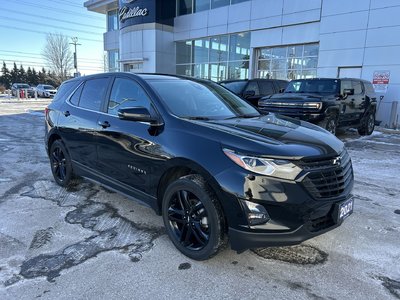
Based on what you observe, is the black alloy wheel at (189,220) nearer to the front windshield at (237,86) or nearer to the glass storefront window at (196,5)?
the front windshield at (237,86)

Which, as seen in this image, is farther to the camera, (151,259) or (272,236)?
(151,259)

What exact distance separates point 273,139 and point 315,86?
810 cm

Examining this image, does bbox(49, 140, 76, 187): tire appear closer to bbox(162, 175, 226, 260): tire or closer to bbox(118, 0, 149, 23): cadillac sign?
bbox(162, 175, 226, 260): tire

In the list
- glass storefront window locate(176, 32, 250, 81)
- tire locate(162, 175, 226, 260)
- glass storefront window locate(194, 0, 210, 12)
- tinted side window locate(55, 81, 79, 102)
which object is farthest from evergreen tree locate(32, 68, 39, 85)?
tire locate(162, 175, 226, 260)

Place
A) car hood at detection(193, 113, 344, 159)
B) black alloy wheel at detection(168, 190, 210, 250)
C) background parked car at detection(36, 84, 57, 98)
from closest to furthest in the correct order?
car hood at detection(193, 113, 344, 159)
black alloy wheel at detection(168, 190, 210, 250)
background parked car at detection(36, 84, 57, 98)

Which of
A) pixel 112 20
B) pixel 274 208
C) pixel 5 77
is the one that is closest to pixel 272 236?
pixel 274 208

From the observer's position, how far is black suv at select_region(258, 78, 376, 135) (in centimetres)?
893

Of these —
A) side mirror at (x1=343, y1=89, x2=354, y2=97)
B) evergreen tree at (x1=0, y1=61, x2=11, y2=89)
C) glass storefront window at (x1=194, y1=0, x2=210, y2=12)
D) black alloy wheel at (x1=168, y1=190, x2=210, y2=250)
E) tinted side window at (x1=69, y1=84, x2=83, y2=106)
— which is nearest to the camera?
black alloy wheel at (x1=168, y1=190, x2=210, y2=250)

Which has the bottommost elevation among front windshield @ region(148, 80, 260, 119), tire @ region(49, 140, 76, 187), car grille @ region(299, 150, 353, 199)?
tire @ region(49, 140, 76, 187)

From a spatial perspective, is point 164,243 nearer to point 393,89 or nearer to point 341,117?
point 341,117

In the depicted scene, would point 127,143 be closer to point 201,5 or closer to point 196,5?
point 201,5

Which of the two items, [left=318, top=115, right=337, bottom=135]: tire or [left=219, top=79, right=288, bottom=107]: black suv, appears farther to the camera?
[left=219, top=79, right=288, bottom=107]: black suv

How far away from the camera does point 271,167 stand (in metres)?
2.63

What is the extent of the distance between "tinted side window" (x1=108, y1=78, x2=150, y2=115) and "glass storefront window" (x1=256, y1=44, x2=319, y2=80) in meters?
16.0
